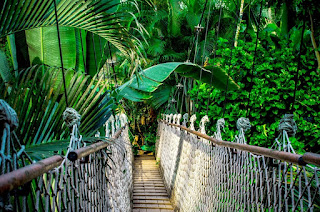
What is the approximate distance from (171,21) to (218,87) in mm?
5517

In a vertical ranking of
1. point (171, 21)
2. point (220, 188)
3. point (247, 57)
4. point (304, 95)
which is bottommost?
point (220, 188)

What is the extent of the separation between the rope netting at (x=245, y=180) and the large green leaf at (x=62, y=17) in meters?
0.93

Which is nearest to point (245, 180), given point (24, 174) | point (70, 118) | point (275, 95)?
point (70, 118)

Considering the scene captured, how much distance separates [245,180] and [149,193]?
3.70 meters

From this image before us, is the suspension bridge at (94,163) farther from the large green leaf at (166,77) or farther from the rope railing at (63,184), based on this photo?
the large green leaf at (166,77)

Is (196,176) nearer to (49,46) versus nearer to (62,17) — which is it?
(49,46)

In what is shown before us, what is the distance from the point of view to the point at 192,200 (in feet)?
9.30

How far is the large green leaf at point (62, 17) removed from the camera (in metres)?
1.33

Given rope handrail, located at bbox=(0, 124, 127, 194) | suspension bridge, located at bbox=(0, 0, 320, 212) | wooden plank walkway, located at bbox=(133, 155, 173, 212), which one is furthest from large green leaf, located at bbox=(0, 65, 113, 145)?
wooden plank walkway, located at bbox=(133, 155, 173, 212)

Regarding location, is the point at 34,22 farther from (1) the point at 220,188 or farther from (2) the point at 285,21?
(2) the point at 285,21

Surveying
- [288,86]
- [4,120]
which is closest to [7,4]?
[4,120]

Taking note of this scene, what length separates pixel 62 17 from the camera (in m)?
1.59

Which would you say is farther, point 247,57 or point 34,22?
point 247,57

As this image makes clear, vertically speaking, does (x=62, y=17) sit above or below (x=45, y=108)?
above
